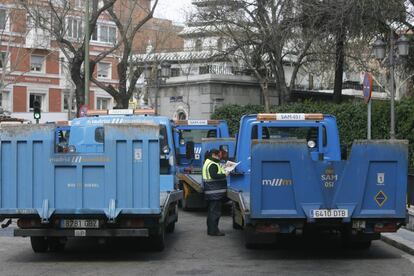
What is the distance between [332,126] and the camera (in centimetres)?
1242

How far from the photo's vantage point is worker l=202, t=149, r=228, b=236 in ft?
41.2

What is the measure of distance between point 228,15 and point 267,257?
22331 mm

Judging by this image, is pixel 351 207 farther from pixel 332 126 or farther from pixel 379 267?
pixel 332 126

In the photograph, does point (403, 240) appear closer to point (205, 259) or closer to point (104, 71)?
point (205, 259)

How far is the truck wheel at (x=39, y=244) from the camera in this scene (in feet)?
34.5

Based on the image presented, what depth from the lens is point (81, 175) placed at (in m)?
9.49

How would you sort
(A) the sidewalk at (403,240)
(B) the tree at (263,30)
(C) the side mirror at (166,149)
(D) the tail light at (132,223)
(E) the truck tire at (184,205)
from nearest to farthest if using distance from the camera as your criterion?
1. (D) the tail light at (132,223)
2. (A) the sidewalk at (403,240)
3. (C) the side mirror at (166,149)
4. (E) the truck tire at (184,205)
5. (B) the tree at (263,30)

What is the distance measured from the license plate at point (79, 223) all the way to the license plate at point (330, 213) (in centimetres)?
325

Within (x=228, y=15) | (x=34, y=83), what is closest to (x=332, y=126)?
(x=228, y=15)

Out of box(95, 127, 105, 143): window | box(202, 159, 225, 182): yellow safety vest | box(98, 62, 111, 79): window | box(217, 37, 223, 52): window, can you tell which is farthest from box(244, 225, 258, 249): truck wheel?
box(98, 62, 111, 79): window

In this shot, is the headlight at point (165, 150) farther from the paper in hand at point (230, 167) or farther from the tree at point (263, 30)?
the tree at point (263, 30)

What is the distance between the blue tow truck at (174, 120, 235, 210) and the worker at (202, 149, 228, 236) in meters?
2.29

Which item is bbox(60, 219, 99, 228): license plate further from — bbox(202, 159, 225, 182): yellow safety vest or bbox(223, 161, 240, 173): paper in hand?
bbox(202, 159, 225, 182): yellow safety vest

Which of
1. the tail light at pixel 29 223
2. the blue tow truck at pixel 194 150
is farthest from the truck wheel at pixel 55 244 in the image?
the blue tow truck at pixel 194 150
